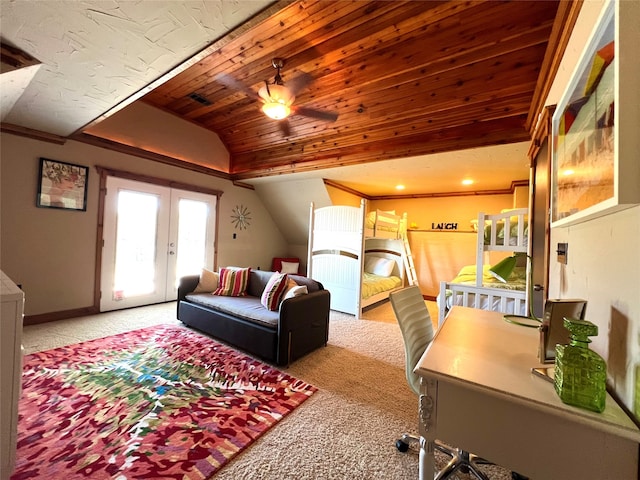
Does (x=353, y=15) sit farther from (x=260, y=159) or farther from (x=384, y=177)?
(x=260, y=159)

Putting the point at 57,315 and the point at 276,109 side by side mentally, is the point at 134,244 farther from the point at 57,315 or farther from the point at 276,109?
the point at 276,109

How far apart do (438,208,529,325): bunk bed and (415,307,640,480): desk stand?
6.62 feet

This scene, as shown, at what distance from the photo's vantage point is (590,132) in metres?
0.92

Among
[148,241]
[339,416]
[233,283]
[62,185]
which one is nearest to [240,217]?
[148,241]

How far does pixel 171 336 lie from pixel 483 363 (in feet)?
10.8

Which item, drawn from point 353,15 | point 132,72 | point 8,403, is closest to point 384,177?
point 353,15

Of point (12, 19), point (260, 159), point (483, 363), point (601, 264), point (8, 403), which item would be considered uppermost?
point (260, 159)

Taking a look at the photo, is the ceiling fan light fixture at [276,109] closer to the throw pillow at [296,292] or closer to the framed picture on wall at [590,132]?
the throw pillow at [296,292]

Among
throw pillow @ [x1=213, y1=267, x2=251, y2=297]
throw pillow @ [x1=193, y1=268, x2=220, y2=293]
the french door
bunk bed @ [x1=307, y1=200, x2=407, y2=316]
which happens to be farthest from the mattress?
the french door

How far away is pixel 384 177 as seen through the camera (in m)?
4.76

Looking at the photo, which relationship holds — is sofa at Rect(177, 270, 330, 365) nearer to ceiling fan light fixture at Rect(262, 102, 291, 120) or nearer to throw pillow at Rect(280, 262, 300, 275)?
ceiling fan light fixture at Rect(262, 102, 291, 120)

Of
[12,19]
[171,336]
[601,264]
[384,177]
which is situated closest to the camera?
[601,264]

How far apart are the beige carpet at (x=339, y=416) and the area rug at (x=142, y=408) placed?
140mm

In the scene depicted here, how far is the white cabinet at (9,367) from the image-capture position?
1.14 m
